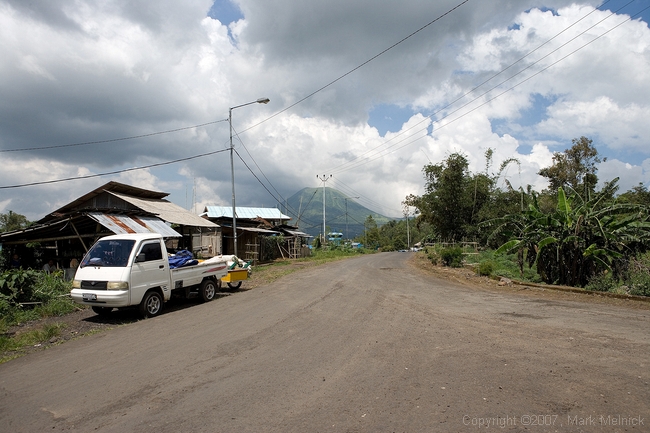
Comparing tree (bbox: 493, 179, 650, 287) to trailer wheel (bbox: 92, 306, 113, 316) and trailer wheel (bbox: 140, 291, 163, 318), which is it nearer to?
trailer wheel (bbox: 140, 291, 163, 318)

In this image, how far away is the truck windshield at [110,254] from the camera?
9.79 metres

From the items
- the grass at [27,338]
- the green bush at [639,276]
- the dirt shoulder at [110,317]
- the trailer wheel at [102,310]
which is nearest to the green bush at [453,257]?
the dirt shoulder at [110,317]

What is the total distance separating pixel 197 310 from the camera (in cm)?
1091

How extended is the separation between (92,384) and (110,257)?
524cm

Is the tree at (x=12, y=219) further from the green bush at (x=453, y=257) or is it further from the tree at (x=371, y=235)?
the tree at (x=371, y=235)

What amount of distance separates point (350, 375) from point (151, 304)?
22.8 feet

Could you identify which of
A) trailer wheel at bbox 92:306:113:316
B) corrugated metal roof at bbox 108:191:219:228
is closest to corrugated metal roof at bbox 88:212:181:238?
corrugated metal roof at bbox 108:191:219:228

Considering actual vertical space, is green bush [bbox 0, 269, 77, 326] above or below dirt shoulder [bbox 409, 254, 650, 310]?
above

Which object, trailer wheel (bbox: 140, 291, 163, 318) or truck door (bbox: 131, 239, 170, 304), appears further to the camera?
trailer wheel (bbox: 140, 291, 163, 318)

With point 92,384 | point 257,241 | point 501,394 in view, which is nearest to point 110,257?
point 92,384

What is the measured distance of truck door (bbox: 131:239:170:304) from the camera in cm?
964

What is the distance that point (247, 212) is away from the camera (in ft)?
145

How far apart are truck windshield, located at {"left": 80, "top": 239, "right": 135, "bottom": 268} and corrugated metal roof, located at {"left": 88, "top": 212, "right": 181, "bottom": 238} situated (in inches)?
184

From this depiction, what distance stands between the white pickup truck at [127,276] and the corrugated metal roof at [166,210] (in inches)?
407
